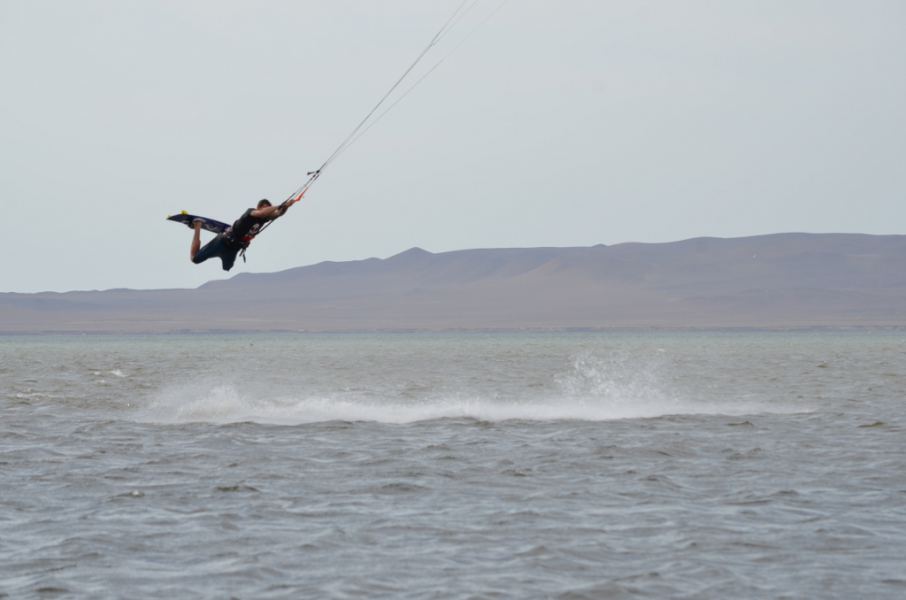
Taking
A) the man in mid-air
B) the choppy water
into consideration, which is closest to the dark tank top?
the man in mid-air

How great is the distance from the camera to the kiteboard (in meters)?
22.4

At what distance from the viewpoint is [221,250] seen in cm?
2198

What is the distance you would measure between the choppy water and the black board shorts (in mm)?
3206

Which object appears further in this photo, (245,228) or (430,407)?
(430,407)

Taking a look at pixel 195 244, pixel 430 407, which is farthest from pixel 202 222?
pixel 430 407

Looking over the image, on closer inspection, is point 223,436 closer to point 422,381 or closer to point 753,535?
point 753,535

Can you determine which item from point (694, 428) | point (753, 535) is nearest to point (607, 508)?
point (753, 535)

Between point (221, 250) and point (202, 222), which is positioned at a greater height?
point (202, 222)

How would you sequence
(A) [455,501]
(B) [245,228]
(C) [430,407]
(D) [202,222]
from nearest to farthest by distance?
1. (A) [455,501]
2. (B) [245,228]
3. (D) [202,222]
4. (C) [430,407]

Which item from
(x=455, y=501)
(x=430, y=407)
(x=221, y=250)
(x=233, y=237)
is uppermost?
(x=233, y=237)

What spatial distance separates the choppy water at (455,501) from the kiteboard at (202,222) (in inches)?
148

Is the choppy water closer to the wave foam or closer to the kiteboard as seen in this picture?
the wave foam

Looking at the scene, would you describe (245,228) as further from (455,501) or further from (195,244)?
(455,501)

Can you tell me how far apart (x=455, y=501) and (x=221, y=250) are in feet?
24.1
